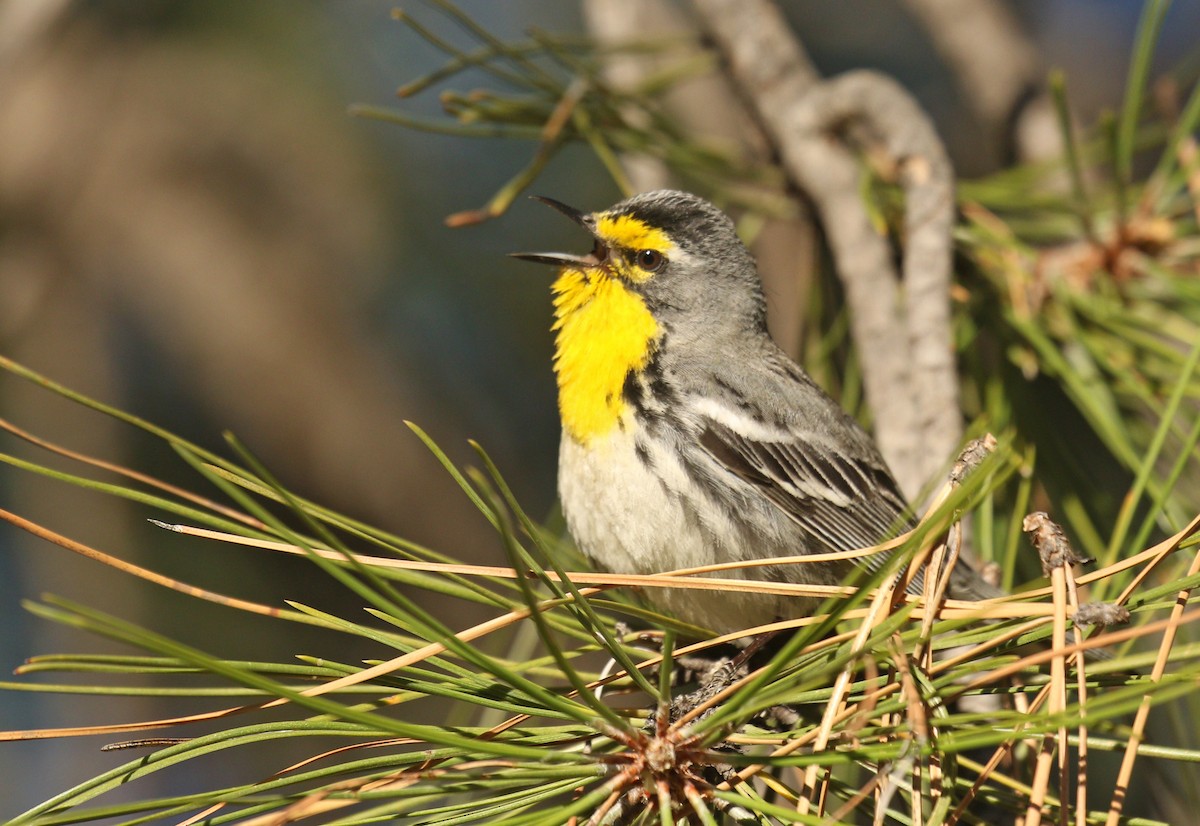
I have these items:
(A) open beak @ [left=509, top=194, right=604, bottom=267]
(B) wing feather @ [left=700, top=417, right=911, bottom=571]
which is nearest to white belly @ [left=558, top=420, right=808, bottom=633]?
(B) wing feather @ [left=700, top=417, right=911, bottom=571]

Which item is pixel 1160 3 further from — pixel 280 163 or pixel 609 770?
pixel 280 163

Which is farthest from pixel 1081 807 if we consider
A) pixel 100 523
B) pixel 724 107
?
pixel 100 523

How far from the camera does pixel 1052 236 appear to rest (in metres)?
3.10

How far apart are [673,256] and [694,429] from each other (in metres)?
0.61

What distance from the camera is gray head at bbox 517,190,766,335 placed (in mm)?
2980

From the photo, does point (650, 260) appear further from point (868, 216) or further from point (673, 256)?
point (868, 216)

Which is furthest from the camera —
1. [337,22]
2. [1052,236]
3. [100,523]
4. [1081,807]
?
[337,22]

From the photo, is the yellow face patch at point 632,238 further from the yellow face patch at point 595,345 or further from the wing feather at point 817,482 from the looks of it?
the wing feather at point 817,482

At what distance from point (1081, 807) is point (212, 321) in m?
4.70

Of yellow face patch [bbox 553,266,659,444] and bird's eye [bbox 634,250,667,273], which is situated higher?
bird's eye [bbox 634,250,667,273]

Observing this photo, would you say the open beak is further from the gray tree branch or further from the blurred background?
the blurred background

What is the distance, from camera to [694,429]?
106 inches

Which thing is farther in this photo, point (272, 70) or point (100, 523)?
point (272, 70)

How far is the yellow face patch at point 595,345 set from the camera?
2.66 m
